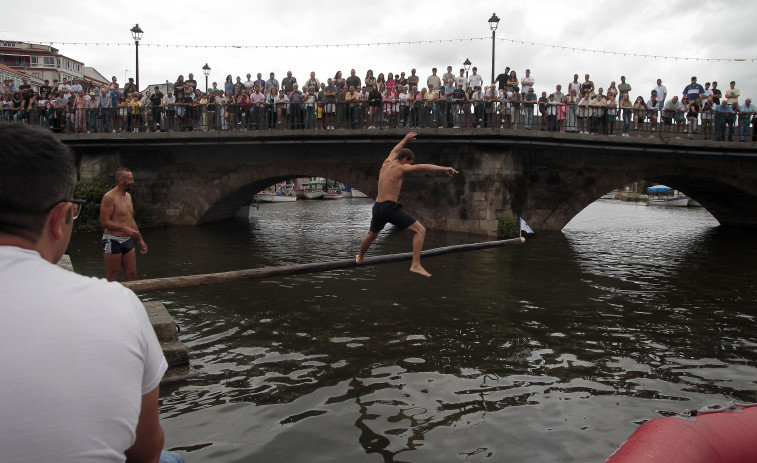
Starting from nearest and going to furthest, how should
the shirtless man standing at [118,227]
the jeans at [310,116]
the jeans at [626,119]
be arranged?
1. the shirtless man standing at [118,227]
2. the jeans at [626,119]
3. the jeans at [310,116]

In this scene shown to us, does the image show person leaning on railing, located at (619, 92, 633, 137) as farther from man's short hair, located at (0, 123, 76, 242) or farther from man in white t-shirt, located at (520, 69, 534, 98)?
man's short hair, located at (0, 123, 76, 242)

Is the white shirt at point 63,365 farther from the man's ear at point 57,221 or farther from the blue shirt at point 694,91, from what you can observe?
the blue shirt at point 694,91

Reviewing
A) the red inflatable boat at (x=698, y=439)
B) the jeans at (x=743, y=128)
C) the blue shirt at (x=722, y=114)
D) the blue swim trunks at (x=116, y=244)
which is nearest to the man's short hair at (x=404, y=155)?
the blue swim trunks at (x=116, y=244)

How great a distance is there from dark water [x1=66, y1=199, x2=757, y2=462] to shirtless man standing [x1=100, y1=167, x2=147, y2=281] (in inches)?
41.6

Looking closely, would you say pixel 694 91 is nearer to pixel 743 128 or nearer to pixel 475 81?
pixel 743 128

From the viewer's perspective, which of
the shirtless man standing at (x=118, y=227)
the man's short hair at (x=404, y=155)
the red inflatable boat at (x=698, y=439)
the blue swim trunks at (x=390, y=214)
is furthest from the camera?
the shirtless man standing at (x=118, y=227)

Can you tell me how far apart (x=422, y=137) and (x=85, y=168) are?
11973 mm

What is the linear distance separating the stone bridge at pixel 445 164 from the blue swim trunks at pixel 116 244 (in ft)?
34.7

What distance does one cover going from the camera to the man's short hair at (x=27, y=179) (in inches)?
61.9

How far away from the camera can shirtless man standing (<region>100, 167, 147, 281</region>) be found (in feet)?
24.5

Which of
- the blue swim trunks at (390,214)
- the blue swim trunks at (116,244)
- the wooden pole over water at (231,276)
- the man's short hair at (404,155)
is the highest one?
the man's short hair at (404,155)

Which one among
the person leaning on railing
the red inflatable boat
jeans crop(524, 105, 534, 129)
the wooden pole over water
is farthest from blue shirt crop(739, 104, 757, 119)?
the red inflatable boat

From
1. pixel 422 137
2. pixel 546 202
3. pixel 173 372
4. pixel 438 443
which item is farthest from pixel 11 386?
pixel 546 202

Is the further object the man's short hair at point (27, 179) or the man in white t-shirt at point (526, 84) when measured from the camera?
the man in white t-shirt at point (526, 84)
